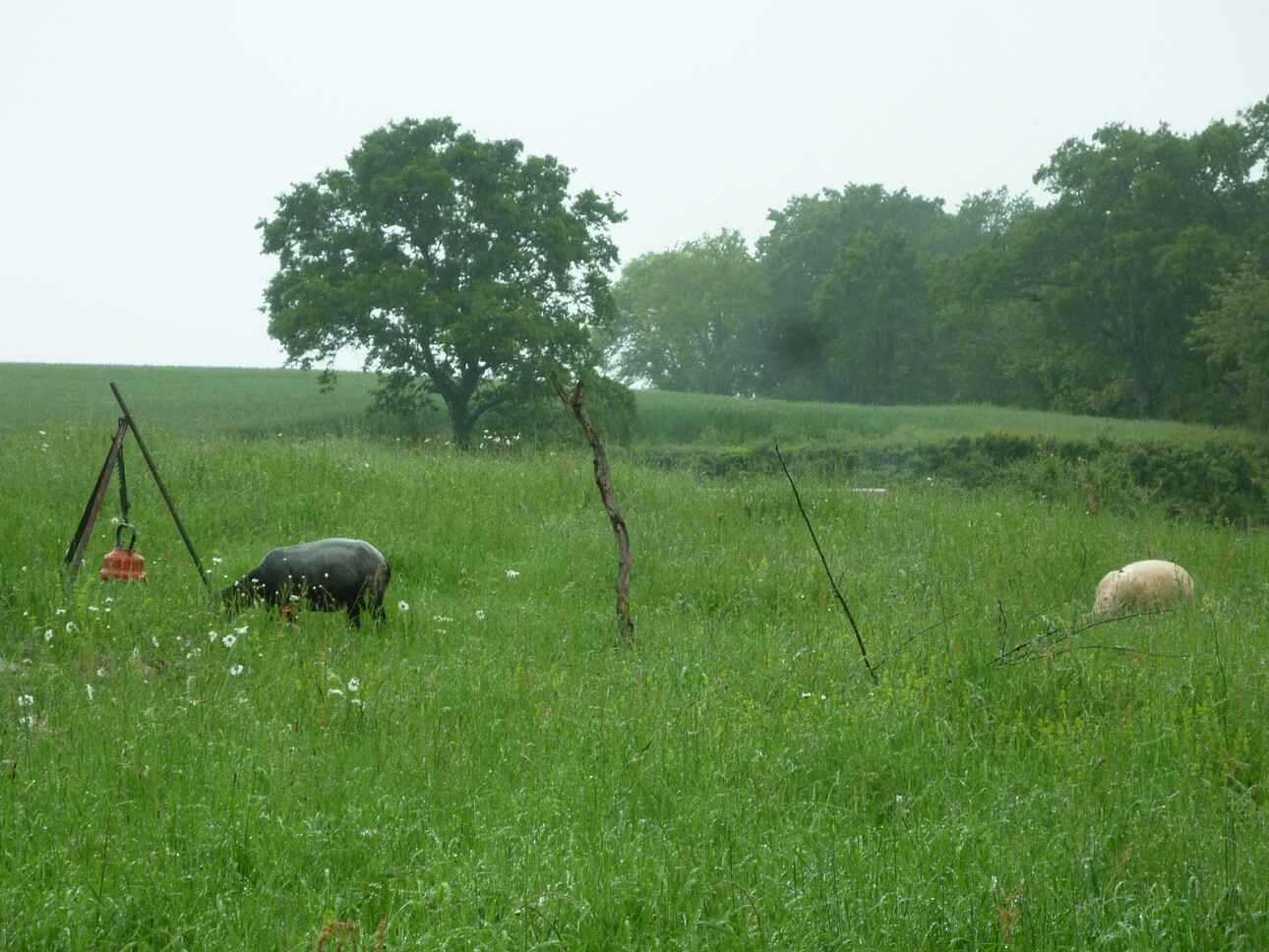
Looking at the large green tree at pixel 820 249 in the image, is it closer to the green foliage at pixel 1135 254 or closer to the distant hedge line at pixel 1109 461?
the green foliage at pixel 1135 254

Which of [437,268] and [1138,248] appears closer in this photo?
[437,268]

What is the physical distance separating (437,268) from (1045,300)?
2355 centimetres

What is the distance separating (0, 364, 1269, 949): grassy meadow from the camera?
129 inches

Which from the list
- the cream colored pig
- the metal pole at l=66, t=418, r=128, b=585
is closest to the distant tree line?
the cream colored pig

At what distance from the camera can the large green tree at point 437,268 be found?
91.7ft

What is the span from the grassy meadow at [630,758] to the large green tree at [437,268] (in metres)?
18.5

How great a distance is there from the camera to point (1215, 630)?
6969mm

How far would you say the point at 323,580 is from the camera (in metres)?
7.82

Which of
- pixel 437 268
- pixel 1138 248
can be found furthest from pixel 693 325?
pixel 437 268

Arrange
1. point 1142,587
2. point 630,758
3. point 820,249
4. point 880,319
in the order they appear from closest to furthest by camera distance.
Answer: point 630,758 → point 1142,587 → point 880,319 → point 820,249

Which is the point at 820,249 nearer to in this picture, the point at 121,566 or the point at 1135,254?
the point at 1135,254

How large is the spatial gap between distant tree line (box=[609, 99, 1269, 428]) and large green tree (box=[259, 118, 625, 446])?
1114 cm

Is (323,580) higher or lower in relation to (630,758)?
higher

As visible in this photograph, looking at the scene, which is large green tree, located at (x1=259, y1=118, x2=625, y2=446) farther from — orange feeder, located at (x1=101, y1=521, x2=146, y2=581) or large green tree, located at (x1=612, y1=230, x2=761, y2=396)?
large green tree, located at (x1=612, y1=230, x2=761, y2=396)
